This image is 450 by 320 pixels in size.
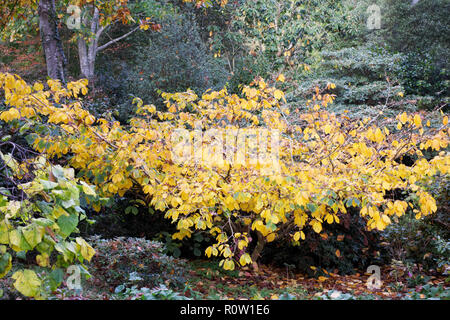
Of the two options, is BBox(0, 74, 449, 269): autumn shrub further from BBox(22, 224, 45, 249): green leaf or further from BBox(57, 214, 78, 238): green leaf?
BBox(22, 224, 45, 249): green leaf

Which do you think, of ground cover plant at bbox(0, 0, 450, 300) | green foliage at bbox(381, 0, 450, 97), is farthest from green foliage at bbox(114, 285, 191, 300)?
green foliage at bbox(381, 0, 450, 97)

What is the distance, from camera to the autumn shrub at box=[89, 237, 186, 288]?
321cm

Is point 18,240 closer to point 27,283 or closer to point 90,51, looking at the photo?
point 27,283

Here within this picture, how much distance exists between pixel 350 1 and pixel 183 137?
13.1 metres

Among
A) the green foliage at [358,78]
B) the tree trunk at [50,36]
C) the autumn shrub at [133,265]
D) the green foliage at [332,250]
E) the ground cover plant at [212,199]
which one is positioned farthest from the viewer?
the green foliage at [358,78]

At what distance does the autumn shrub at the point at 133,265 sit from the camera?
3.21 metres

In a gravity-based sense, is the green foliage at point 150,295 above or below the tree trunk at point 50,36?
below

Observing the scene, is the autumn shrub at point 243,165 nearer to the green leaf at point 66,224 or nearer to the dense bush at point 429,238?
the dense bush at point 429,238

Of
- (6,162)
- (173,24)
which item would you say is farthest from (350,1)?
(6,162)

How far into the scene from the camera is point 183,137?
12.1ft

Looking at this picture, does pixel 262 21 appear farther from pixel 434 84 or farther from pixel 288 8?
pixel 434 84

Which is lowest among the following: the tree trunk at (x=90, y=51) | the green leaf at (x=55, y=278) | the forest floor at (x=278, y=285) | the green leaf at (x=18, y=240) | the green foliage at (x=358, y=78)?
the forest floor at (x=278, y=285)

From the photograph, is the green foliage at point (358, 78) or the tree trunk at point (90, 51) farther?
the tree trunk at point (90, 51)

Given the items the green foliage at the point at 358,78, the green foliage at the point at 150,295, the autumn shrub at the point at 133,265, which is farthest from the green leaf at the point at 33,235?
the green foliage at the point at 358,78
